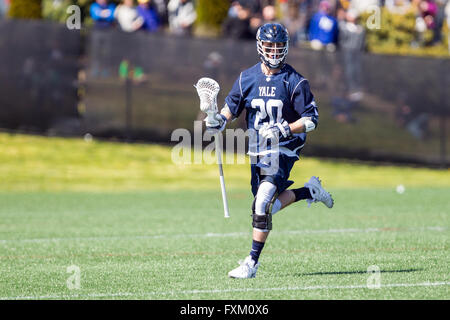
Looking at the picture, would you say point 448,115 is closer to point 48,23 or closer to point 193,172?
point 193,172

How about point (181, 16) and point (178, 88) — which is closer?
point (178, 88)

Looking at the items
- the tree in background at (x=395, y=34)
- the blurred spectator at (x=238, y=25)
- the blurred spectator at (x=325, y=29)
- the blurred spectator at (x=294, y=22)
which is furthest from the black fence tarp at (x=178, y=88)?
the tree in background at (x=395, y=34)

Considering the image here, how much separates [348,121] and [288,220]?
24.4ft

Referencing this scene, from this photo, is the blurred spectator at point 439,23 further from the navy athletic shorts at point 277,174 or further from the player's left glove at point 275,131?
the player's left glove at point 275,131

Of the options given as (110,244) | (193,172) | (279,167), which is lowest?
(193,172)

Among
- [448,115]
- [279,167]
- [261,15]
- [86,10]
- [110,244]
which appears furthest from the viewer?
[86,10]

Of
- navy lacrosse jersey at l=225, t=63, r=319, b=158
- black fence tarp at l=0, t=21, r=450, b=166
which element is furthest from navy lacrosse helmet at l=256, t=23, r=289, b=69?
black fence tarp at l=0, t=21, r=450, b=166

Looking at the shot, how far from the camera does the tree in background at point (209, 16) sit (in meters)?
21.8

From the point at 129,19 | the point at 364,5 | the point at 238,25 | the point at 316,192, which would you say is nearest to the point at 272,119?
the point at 316,192

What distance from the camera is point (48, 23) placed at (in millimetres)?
20109

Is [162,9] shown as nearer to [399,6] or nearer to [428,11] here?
[399,6]

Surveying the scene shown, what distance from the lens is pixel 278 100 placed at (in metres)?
7.95

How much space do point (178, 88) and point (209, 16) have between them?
2.70 meters
